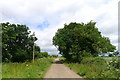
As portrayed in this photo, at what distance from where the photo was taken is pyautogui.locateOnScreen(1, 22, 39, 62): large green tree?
50.4 metres

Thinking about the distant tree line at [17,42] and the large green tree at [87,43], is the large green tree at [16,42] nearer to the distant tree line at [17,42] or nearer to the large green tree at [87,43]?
the distant tree line at [17,42]

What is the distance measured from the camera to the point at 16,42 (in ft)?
180

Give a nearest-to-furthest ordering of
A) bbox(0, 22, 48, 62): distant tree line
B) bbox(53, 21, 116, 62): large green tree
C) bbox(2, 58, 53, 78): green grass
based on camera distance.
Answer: bbox(2, 58, 53, 78): green grass, bbox(53, 21, 116, 62): large green tree, bbox(0, 22, 48, 62): distant tree line

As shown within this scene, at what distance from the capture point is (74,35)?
38.9 meters

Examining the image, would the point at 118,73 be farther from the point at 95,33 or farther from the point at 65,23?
the point at 65,23

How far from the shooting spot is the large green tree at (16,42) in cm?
5036

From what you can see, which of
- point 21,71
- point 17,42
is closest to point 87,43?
point 21,71

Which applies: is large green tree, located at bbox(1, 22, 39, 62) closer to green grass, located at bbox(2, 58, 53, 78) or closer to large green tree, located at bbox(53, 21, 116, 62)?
large green tree, located at bbox(53, 21, 116, 62)

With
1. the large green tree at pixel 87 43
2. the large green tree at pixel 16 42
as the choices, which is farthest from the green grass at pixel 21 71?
the large green tree at pixel 16 42

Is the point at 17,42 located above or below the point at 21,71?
above

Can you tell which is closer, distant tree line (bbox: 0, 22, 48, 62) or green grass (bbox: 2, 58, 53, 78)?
green grass (bbox: 2, 58, 53, 78)

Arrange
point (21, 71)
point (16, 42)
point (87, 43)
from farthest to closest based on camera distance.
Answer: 1. point (16, 42)
2. point (87, 43)
3. point (21, 71)

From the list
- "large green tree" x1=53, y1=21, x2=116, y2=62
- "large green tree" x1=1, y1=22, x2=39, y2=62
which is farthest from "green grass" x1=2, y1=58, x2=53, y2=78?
"large green tree" x1=1, y1=22, x2=39, y2=62

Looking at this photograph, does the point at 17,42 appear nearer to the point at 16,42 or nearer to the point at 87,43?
the point at 16,42
